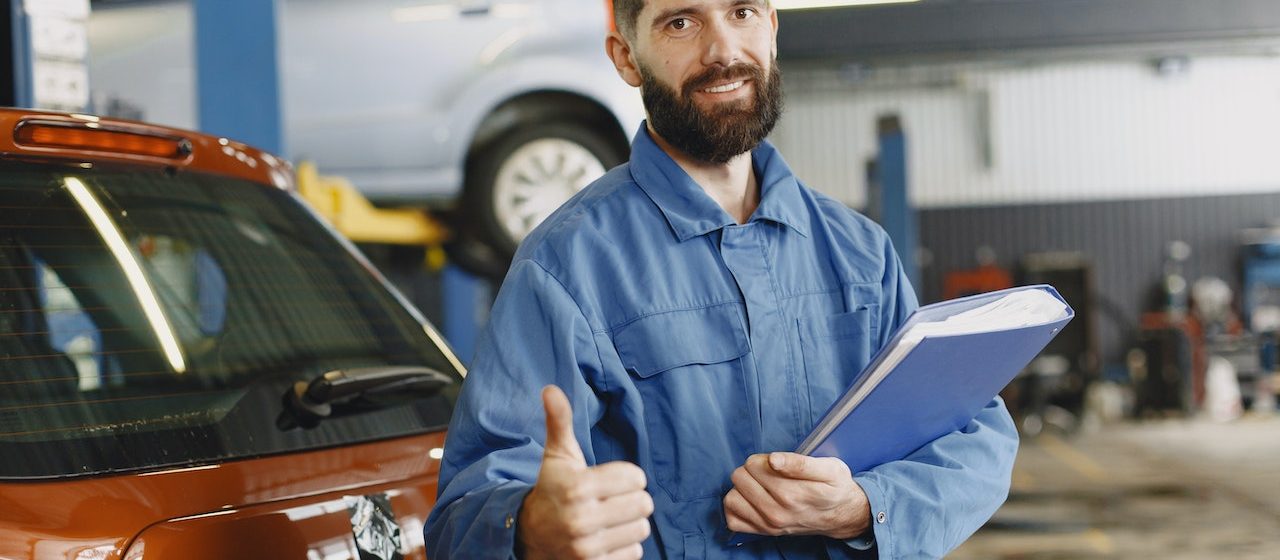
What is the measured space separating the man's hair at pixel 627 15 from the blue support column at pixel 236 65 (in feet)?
6.74

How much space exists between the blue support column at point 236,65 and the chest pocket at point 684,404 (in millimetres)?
2287

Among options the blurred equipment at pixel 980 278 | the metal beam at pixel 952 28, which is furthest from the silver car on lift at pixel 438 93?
the blurred equipment at pixel 980 278

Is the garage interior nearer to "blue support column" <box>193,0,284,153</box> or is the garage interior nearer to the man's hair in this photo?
"blue support column" <box>193,0,284,153</box>

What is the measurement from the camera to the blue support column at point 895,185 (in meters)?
6.43

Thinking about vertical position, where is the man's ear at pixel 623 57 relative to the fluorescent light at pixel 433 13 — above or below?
below

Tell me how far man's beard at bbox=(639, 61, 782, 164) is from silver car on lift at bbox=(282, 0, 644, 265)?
2990 millimetres

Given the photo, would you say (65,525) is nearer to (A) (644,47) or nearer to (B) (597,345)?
(B) (597,345)

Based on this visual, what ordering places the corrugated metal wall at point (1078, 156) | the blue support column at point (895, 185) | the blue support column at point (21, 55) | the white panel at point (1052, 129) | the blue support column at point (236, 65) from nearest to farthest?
the blue support column at point (236, 65), the blue support column at point (21, 55), the blue support column at point (895, 185), the corrugated metal wall at point (1078, 156), the white panel at point (1052, 129)

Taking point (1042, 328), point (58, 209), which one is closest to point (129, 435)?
point (58, 209)

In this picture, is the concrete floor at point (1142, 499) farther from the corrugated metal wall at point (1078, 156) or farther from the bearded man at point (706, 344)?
the bearded man at point (706, 344)

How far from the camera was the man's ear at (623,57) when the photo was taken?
146 cm

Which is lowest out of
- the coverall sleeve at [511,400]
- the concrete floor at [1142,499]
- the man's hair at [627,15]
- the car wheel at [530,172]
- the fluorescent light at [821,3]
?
the concrete floor at [1142,499]

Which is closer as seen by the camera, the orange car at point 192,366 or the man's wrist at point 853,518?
the man's wrist at point 853,518

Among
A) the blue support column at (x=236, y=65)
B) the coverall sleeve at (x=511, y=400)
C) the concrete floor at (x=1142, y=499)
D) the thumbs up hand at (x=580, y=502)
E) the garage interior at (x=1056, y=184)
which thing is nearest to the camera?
the thumbs up hand at (x=580, y=502)
